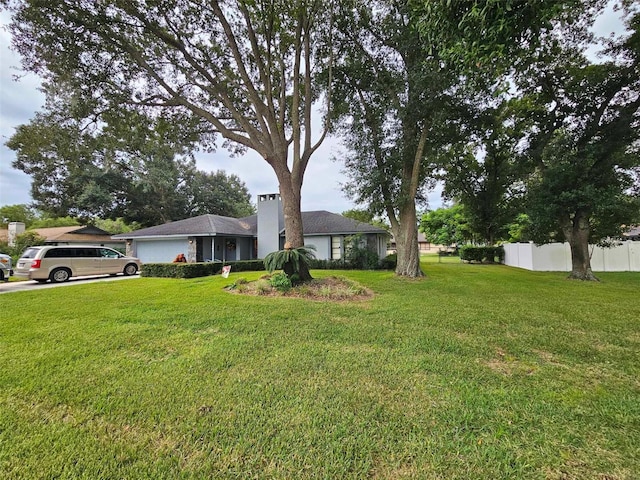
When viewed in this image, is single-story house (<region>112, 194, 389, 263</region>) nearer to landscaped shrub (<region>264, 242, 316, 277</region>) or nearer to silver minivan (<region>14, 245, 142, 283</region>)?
silver minivan (<region>14, 245, 142, 283</region>)

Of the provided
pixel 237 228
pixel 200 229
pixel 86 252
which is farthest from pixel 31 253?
pixel 237 228

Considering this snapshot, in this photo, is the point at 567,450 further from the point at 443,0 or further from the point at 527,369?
the point at 443,0

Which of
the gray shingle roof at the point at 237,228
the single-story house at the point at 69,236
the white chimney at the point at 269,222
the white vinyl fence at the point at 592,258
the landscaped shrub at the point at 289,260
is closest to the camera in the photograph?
the landscaped shrub at the point at 289,260

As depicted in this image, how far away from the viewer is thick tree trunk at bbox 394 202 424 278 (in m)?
11.4

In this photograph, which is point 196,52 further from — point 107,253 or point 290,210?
point 107,253

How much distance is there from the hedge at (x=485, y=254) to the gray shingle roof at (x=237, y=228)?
35.3 ft

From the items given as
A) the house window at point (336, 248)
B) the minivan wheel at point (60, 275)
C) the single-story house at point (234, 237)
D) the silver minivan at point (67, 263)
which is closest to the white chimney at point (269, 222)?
the single-story house at point (234, 237)

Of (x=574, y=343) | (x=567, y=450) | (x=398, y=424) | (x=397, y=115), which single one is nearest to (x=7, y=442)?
(x=398, y=424)

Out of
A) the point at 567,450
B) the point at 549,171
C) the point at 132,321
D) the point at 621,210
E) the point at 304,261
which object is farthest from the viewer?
the point at 549,171

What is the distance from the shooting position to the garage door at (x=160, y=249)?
17.0m

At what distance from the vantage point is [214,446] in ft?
6.28

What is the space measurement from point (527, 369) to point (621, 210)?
11.0 meters

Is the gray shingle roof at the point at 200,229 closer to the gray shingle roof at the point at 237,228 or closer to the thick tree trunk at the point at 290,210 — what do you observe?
the gray shingle roof at the point at 237,228

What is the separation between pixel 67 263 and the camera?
1129 centimetres
